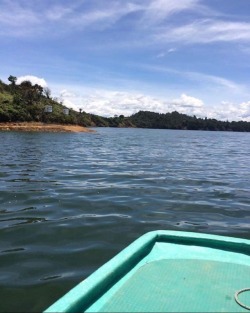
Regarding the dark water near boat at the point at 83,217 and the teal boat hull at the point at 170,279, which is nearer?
the teal boat hull at the point at 170,279

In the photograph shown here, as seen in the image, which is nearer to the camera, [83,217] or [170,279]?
[170,279]

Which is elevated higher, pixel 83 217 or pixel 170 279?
pixel 170 279

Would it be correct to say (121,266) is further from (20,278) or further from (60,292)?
(20,278)

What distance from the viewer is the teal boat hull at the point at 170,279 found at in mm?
3021

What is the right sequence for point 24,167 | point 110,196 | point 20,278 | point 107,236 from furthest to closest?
1. point 24,167
2. point 110,196
3. point 107,236
4. point 20,278

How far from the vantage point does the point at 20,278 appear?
4824 millimetres

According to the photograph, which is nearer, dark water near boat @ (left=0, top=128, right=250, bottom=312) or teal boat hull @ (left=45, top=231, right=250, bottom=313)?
teal boat hull @ (left=45, top=231, right=250, bottom=313)

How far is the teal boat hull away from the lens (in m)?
3.02

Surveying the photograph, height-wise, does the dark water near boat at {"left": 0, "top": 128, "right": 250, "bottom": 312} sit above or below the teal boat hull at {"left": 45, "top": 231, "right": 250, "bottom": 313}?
below

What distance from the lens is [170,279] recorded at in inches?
140

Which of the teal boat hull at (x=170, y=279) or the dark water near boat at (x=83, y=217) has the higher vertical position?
the teal boat hull at (x=170, y=279)

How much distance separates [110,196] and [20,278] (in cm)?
535

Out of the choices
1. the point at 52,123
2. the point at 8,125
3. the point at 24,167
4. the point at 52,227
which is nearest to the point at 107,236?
the point at 52,227

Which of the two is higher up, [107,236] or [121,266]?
[121,266]
